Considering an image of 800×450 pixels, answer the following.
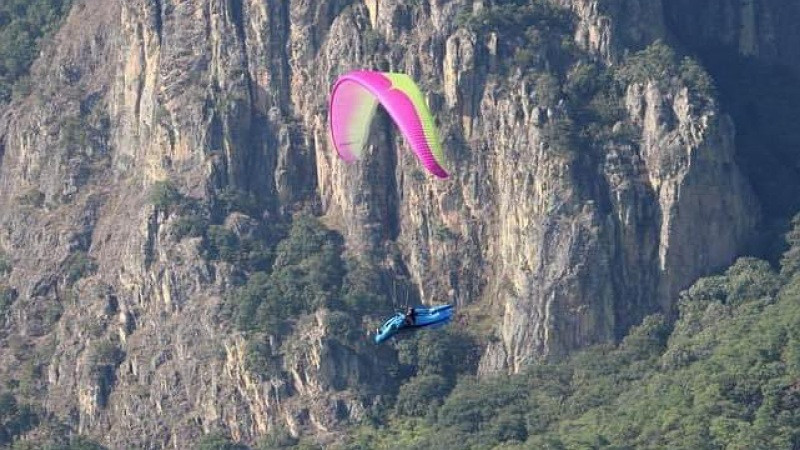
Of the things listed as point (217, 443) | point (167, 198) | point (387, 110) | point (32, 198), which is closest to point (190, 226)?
point (167, 198)

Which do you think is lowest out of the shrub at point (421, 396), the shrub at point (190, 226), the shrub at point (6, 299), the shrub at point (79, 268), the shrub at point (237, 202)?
the shrub at point (421, 396)

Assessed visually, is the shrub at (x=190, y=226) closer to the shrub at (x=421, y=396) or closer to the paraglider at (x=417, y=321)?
the shrub at (x=421, y=396)

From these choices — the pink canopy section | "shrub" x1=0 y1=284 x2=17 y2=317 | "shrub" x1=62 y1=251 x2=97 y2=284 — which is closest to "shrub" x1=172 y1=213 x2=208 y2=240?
"shrub" x1=62 y1=251 x2=97 y2=284

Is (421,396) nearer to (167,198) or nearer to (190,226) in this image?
(190,226)

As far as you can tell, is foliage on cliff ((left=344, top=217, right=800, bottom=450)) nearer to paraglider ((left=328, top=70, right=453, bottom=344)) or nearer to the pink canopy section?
paraglider ((left=328, top=70, right=453, bottom=344))

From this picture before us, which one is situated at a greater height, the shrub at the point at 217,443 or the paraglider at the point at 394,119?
the paraglider at the point at 394,119

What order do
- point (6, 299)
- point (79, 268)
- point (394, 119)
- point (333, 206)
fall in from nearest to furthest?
point (394, 119)
point (333, 206)
point (79, 268)
point (6, 299)

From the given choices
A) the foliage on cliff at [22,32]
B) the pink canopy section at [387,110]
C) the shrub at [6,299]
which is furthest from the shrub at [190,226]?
the pink canopy section at [387,110]

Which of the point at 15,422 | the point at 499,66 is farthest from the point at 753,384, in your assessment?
the point at 15,422
